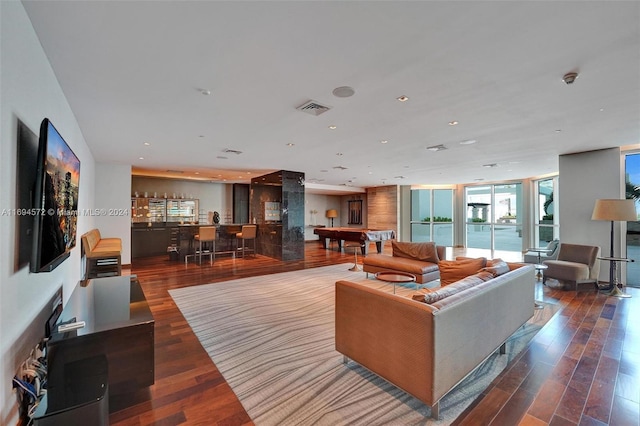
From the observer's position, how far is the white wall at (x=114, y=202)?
22.6 feet

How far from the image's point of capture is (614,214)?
183 inches

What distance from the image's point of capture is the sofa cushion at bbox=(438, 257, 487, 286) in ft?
12.0

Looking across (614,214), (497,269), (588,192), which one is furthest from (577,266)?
(497,269)

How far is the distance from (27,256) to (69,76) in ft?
5.89

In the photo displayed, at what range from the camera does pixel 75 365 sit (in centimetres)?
186

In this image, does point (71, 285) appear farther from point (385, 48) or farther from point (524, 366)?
point (524, 366)

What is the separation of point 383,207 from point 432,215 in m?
2.17

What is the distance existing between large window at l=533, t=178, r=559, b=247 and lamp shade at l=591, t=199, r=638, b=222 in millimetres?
4494

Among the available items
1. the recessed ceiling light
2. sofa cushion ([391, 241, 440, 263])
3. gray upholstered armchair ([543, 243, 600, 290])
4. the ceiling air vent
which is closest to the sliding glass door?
gray upholstered armchair ([543, 243, 600, 290])

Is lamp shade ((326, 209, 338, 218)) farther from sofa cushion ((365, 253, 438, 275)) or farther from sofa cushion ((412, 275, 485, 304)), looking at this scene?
sofa cushion ((412, 275, 485, 304))

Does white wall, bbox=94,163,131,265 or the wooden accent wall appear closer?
white wall, bbox=94,163,131,265

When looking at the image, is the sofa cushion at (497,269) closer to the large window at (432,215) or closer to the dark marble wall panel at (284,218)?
the dark marble wall panel at (284,218)

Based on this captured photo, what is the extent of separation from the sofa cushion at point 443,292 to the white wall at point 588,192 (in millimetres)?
4820

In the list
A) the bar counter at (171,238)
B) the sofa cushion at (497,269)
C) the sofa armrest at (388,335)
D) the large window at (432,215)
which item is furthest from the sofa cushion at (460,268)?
the large window at (432,215)
